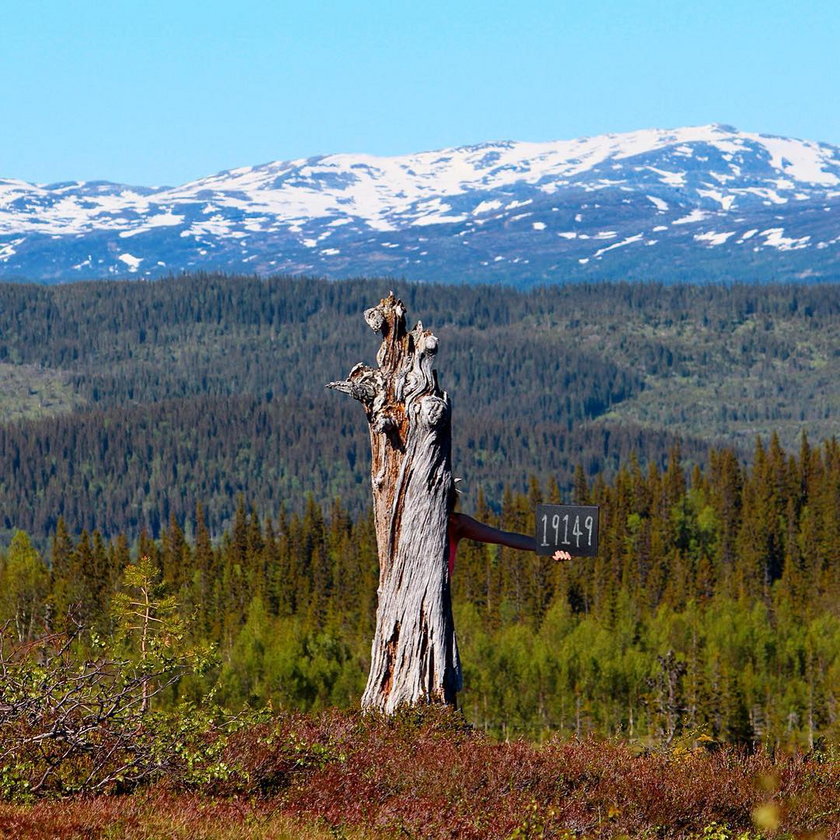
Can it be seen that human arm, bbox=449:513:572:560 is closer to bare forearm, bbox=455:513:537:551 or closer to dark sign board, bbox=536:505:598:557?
bare forearm, bbox=455:513:537:551

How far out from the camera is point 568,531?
19859mm

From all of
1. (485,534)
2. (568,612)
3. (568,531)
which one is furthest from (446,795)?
(568,612)

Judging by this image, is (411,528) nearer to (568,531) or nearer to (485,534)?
(485,534)

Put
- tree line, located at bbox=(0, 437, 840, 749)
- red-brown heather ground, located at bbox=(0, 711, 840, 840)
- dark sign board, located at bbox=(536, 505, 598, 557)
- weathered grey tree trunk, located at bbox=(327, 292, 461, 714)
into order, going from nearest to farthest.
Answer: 1. red-brown heather ground, located at bbox=(0, 711, 840, 840)
2. dark sign board, located at bbox=(536, 505, 598, 557)
3. weathered grey tree trunk, located at bbox=(327, 292, 461, 714)
4. tree line, located at bbox=(0, 437, 840, 749)

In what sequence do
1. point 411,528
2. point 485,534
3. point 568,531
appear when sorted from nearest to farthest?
point 568,531 < point 411,528 < point 485,534

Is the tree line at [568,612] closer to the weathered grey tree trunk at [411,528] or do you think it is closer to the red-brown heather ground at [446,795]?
the weathered grey tree trunk at [411,528]

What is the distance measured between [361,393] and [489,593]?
147192 mm

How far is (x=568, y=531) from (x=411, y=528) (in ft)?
8.05

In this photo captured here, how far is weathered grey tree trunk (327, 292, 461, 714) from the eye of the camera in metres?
21.2

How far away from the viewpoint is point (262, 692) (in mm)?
125750

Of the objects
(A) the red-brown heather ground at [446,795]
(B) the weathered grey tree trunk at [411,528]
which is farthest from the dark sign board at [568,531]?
(A) the red-brown heather ground at [446,795]

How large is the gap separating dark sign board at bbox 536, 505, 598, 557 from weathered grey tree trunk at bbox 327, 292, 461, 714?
1842 mm

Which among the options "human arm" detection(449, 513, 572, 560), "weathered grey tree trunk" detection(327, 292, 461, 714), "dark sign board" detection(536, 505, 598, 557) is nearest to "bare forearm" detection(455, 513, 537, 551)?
"human arm" detection(449, 513, 572, 560)

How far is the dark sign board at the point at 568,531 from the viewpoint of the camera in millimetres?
19797
